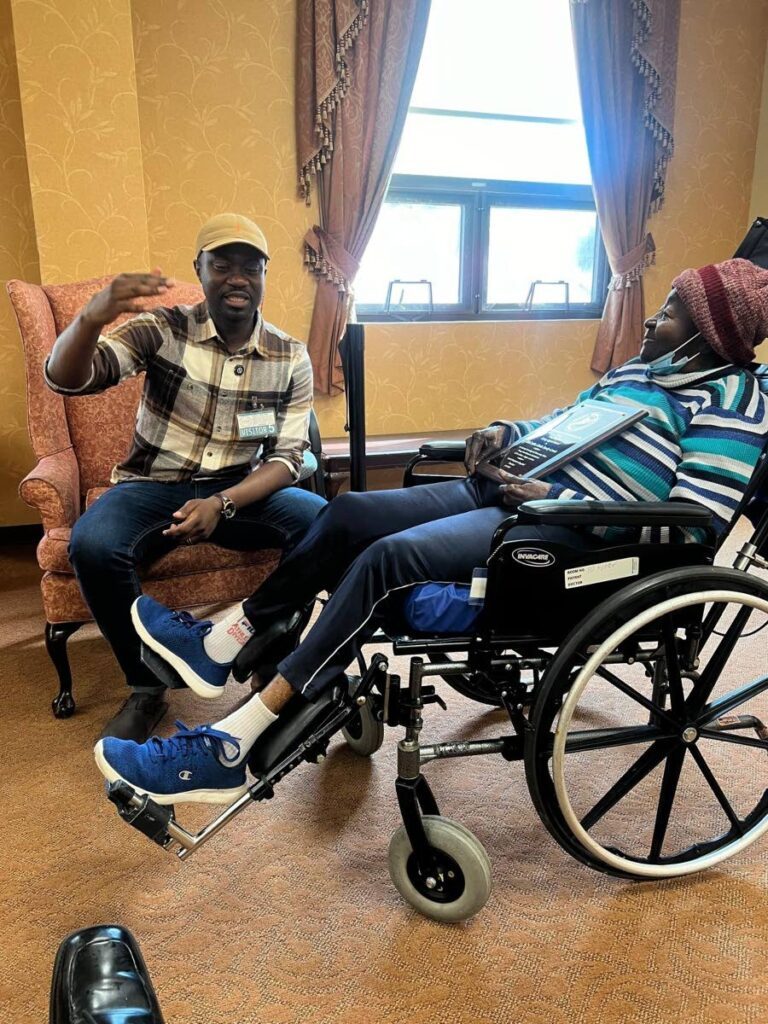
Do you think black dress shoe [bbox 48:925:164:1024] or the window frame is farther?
the window frame

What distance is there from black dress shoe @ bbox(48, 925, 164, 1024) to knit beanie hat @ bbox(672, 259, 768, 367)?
1.39m

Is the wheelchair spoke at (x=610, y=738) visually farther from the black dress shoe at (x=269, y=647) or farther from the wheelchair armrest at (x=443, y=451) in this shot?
the wheelchair armrest at (x=443, y=451)

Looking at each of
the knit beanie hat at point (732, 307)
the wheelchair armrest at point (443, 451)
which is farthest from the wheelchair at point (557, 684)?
the wheelchair armrest at point (443, 451)

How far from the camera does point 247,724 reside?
117 cm

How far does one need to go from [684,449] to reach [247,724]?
912 millimetres

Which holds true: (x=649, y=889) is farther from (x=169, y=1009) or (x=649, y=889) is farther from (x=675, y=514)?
(x=169, y=1009)

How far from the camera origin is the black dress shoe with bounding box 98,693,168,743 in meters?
1.67

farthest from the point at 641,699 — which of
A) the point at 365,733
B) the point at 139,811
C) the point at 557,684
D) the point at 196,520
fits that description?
the point at 196,520

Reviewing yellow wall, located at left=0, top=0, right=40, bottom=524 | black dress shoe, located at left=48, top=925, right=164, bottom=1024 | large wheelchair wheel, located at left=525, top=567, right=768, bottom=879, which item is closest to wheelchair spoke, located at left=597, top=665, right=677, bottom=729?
large wheelchair wheel, located at left=525, top=567, right=768, bottom=879

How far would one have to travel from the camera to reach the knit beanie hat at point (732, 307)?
135cm

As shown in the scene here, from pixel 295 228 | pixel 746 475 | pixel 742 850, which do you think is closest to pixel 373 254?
pixel 295 228

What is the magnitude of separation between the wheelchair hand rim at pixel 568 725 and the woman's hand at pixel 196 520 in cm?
90

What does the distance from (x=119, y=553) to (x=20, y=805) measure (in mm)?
553

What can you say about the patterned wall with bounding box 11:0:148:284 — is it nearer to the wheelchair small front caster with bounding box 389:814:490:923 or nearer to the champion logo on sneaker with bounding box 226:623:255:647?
the champion logo on sneaker with bounding box 226:623:255:647
